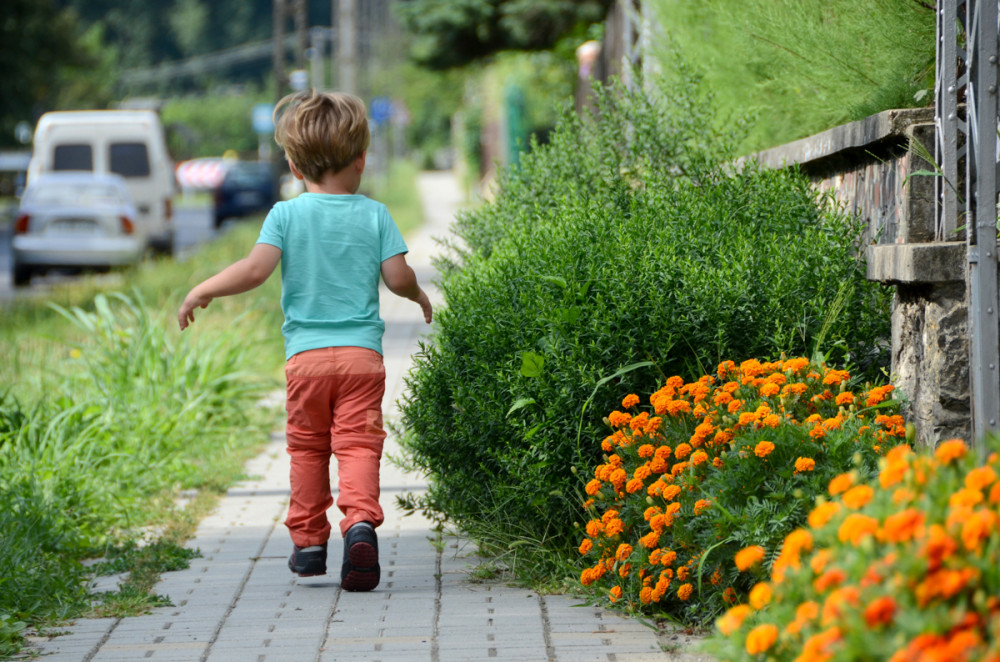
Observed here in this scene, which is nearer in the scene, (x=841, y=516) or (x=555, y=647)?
(x=841, y=516)

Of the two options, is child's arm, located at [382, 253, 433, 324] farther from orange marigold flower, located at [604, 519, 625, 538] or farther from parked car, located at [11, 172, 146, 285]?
parked car, located at [11, 172, 146, 285]

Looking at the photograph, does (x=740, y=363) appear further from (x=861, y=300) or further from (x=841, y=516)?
(x=841, y=516)

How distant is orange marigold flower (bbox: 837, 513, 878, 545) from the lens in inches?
79.9

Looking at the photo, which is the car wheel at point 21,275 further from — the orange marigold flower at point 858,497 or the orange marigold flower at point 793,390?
the orange marigold flower at point 858,497

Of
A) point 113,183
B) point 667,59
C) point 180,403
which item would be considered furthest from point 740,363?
A: point 113,183

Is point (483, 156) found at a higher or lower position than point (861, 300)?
higher

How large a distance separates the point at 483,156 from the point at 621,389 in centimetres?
3146

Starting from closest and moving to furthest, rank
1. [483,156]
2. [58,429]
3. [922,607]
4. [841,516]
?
[922,607], [841,516], [58,429], [483,156]

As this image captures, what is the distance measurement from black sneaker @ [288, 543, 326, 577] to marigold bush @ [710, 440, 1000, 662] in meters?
2.07

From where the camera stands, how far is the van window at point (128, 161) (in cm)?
1956

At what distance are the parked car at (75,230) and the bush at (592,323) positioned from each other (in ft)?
42.9

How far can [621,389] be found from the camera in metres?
3.91

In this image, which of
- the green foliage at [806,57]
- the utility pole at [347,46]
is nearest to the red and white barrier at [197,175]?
the utility pole at [347,46]

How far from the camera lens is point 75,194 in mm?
16828
